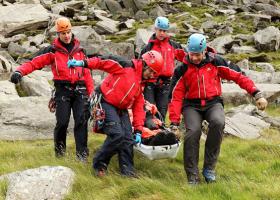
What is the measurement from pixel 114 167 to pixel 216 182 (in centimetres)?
244

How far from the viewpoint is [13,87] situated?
17500mm

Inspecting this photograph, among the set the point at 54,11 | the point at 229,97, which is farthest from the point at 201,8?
the point at 229,97

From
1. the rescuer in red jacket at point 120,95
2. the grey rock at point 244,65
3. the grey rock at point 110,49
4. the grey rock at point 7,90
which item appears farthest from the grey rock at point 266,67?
the rescuer in red jacket at point 120,95

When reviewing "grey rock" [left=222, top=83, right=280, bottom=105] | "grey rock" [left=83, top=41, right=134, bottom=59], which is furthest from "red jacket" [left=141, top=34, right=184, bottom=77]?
"grey rock" [left=83, top=41, right=134, bottom=59]

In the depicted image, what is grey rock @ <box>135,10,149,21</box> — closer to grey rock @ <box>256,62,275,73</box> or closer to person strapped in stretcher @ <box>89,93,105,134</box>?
grey rock @ <box>256,62,275,73</box>

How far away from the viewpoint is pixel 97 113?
950cm

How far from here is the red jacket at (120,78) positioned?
30.7 ft

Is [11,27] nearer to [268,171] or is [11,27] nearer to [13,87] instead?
[13,87]

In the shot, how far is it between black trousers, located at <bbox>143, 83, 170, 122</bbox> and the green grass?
1.61 m

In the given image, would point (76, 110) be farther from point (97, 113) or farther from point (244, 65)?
point (244, 65)

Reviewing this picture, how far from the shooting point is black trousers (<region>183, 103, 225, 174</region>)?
9.05 metres

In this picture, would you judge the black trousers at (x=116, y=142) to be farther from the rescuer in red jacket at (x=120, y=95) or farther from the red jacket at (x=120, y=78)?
the red jacket at (x=120, y=78)

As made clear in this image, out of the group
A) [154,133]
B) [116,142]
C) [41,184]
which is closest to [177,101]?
[154,133]

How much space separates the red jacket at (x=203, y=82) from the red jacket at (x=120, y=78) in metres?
0.75
